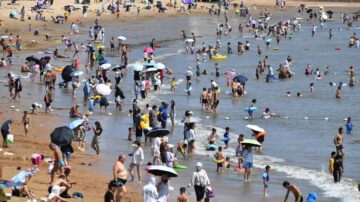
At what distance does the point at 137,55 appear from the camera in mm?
51531

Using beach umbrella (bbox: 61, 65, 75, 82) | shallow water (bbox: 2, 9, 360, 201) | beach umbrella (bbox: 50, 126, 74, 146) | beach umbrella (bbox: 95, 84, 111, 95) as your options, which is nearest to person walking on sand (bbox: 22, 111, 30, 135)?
shallow water (bbox: 2, 9, 360, 201)

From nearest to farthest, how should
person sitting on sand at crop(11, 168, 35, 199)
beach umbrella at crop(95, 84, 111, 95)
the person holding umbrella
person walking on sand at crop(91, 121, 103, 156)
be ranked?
person sitting on sand at crop(11, 168, 35, 199) → the person holding umbrella → person walking on sand at crop(91, 121, 103, 156) → beach umbrella at crop(95, 84, 111, 95)

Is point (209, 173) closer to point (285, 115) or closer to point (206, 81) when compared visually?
point (285, 115)

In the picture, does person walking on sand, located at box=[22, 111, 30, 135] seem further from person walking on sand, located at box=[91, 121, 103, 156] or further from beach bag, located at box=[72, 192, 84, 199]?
beach bag, located at box=[72, 192, 84, 199]

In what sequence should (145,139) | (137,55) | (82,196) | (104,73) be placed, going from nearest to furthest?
(82,196)
(145,139)
(104,73)
(137,55)

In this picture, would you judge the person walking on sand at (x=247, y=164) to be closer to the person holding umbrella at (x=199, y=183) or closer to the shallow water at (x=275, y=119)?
the shallow water at (x=275, y=119)

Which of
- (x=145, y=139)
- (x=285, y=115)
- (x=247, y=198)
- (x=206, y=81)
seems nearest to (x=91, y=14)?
(x=206, y=81)

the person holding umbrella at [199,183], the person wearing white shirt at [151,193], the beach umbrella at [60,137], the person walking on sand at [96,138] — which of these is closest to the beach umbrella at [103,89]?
the person walking on sand at [96,138]

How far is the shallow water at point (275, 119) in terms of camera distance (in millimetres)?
21062

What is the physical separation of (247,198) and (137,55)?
3324 centimetres

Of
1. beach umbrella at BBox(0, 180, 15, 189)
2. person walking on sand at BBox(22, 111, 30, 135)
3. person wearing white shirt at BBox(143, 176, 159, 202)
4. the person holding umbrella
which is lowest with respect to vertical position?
person walking on sand at BBox(22, 111, 30, 135)

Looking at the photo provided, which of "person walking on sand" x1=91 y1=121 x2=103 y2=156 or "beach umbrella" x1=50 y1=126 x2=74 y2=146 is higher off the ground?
"beach umbrella" x1=50 y1=126 x2=74 y2=146

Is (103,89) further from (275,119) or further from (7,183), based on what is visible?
(7,183)

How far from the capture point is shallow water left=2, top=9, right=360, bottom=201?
21.1 meters
